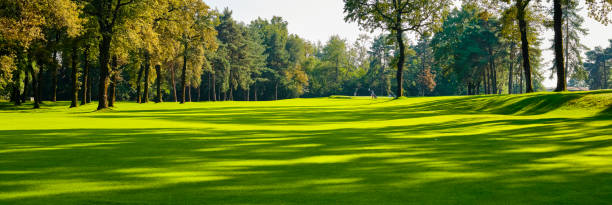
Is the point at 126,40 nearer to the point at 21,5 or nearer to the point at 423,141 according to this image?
the point at 21,5

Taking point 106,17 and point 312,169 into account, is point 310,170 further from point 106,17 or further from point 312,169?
point 106,17

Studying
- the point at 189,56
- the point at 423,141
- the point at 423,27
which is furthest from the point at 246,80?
the point at 423,141

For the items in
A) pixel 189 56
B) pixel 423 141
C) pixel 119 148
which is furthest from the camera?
pixel 189 56

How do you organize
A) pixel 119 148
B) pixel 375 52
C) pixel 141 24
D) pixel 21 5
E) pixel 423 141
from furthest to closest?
pixel 375 52, pixel 141 24, pixel 21 5, pixel 423 141, pixel 119 148

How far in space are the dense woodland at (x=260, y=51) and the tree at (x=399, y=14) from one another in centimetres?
11

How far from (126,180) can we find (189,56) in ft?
161

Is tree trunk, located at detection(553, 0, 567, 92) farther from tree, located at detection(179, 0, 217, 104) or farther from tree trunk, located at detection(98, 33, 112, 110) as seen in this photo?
tree, located at detection(179, 0, 217, 104)

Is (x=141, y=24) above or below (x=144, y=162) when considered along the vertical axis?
above

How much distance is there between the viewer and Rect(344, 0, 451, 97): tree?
41.4m

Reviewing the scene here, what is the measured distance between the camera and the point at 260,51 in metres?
97.2

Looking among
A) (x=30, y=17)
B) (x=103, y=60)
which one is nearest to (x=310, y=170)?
(x=30, y=17)

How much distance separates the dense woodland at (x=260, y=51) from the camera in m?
29.9

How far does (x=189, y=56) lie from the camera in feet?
172

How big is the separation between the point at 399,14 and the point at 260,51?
194 feet
